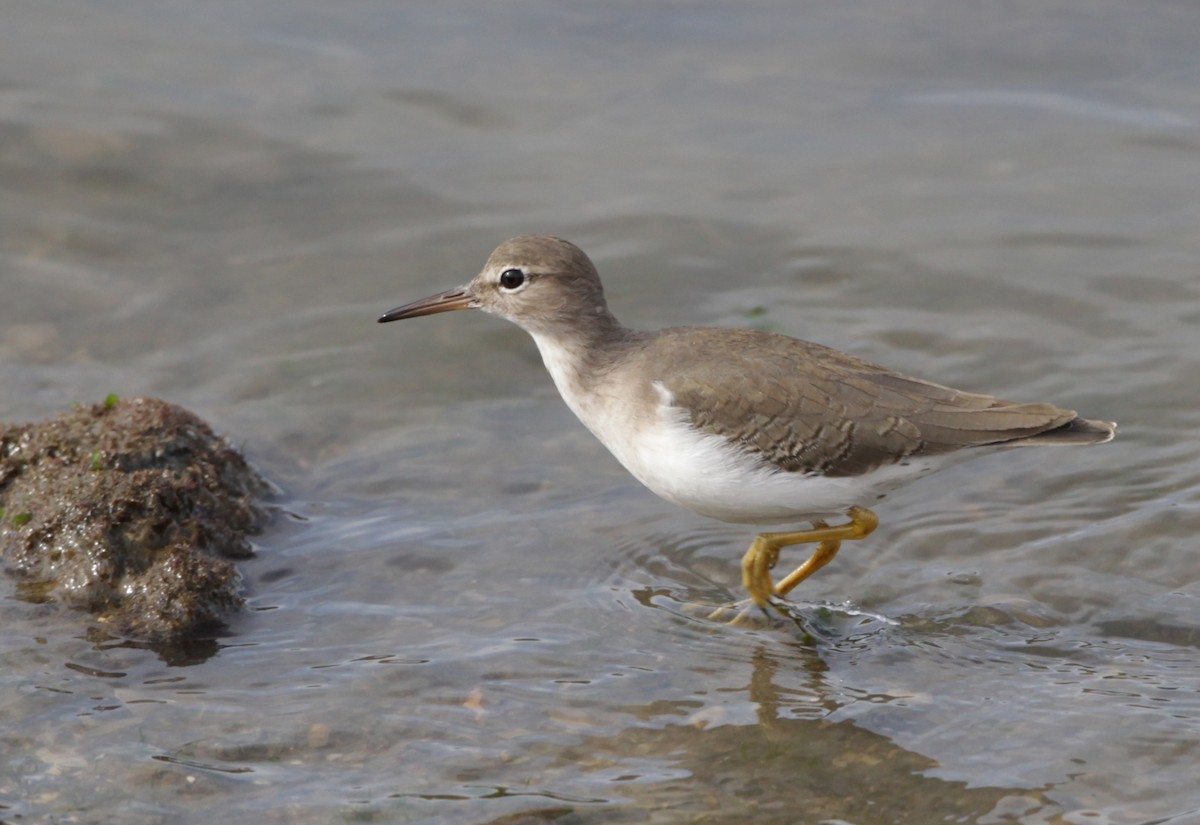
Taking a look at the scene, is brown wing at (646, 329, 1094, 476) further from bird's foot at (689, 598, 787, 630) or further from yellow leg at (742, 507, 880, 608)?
bird's foot at (689, 598, 787, 630)

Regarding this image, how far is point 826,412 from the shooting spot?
7.11 m

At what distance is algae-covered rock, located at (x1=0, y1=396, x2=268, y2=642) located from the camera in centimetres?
712

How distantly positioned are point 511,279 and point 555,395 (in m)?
2.15

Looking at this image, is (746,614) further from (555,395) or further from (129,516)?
(129,516)

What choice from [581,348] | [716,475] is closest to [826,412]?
[716,475]

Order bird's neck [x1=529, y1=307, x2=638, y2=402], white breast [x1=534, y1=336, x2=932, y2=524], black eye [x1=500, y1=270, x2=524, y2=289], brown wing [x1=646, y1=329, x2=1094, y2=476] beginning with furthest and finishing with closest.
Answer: black eye [x1=500, y1=270, x2=524, y2=289]
bird's neck [x1=529, y1=307, x2=638, y2=402]
brown wing [x1=646, y1=329, x2=1094, y2=476]
white breast [x1=534, y1=336, x2=932, y2=524]

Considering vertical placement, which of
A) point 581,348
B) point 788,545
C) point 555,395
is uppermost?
point 581,348

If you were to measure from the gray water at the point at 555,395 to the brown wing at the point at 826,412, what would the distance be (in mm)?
908

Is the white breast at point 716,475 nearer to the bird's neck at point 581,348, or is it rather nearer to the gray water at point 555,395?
the bird's neck at point 581,348

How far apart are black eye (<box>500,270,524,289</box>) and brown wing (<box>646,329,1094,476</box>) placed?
1.11 meters

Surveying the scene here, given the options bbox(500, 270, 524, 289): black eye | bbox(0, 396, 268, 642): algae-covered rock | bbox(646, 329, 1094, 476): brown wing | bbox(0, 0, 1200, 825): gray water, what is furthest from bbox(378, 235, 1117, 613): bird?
bbox(0, 396, 268, 642): algae-covered rock

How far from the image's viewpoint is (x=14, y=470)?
798cm

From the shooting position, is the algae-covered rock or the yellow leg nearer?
the algae-covered rock

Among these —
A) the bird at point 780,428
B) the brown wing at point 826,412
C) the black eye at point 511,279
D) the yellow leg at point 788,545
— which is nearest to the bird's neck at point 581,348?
the bird at point 780,428
